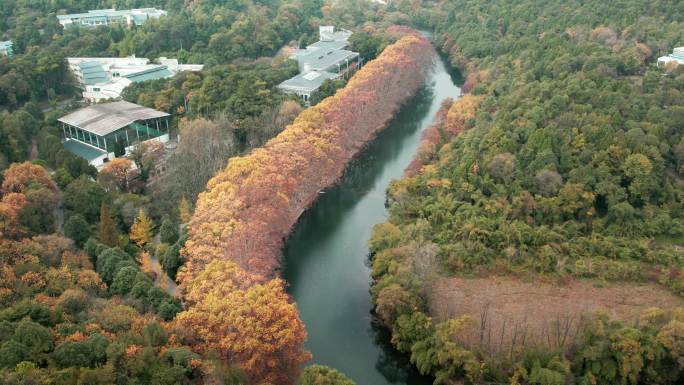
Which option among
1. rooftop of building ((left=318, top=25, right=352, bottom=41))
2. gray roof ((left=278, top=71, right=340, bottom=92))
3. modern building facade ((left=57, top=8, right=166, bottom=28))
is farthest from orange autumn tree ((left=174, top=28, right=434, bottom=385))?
modern building facade ((left=57, top=8, right=166, bottom=28))

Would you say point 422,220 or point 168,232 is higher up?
point 422,220

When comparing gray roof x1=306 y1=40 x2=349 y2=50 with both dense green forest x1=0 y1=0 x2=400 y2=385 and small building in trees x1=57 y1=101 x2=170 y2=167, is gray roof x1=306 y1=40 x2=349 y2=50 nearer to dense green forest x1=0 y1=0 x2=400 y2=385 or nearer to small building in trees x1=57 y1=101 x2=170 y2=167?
dense green forest x1=0 y1=0 x2=400 y2=385

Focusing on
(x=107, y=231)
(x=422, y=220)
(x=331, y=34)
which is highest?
(x=107, y=231)

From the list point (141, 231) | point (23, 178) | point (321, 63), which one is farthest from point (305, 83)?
point (23, 178)

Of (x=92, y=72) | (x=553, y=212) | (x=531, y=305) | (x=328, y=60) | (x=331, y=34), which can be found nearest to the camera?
(x=531, y=305)

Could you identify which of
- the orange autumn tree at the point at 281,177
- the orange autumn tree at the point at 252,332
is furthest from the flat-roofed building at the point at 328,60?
the orange autumn tree at the point at 252,332

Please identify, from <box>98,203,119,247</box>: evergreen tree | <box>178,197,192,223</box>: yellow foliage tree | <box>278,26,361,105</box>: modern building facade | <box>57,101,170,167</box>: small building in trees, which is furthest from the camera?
<box>278,26,361,105</box>: modern building facade

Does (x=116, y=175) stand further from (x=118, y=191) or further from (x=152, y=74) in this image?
(x=152, y=74)
